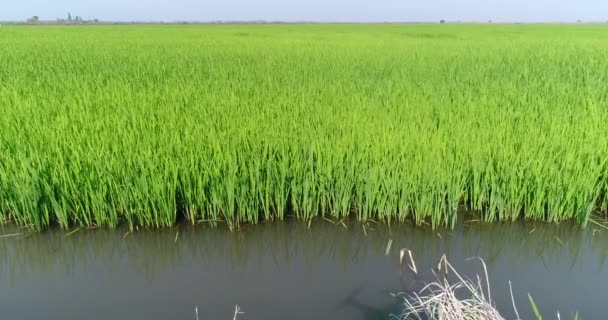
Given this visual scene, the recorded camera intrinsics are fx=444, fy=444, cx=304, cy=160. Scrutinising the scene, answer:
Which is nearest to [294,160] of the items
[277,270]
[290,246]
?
[290,246]

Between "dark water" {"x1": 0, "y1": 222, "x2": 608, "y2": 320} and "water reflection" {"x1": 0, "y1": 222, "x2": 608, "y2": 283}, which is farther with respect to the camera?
"water reflection" {"x1": 0, "y1": 222, "x2": 608, "y2": 283}

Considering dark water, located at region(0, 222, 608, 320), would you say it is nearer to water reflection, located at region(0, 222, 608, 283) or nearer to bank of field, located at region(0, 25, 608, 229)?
water reflection, located at region(0, 222, 608, 283)

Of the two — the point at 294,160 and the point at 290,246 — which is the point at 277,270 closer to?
the point at 290,246

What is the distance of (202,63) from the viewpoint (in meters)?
7.50

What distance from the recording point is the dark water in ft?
7.13

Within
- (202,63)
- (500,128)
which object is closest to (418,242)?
(500,128)

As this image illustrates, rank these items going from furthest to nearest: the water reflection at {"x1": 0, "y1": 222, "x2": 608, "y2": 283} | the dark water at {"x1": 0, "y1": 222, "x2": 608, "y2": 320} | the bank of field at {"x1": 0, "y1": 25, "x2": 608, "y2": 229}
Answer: the bank of field at {"x1": 0, "y1": 25, "x2": 608, "y2": 229}, the water reflection at {"x1": 0, "y1": 222, "x2": 608, "y2": 283}, the dark water at {"x1": 0, "y1": 222, "x2": 608, "y2": 320}

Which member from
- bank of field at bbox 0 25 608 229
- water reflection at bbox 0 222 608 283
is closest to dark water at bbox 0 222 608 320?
water reflection at bbox 0 222 608 283

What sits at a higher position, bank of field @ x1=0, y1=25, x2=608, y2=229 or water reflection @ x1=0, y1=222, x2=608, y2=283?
bank of field @ x1=0, y1=25, x2=608, y2=229

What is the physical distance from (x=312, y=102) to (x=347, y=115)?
66 cm

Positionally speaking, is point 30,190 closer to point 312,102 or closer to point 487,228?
point 312,102

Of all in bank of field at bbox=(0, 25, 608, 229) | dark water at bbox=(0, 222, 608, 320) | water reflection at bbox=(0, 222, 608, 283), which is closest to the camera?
dark water at bbox=(0, 222, 608, 320)

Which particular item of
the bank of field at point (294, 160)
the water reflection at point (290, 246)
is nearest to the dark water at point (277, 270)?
the water reflection at point (290, 246)

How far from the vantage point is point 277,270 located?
253 centimetres
